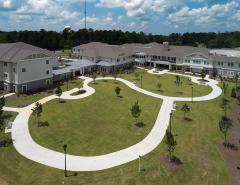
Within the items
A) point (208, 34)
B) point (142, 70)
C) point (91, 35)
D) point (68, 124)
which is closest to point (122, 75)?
point (142, 70)

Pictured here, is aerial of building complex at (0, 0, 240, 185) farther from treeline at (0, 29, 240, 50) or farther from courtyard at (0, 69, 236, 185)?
treeline at (0, 29, 240, 50)

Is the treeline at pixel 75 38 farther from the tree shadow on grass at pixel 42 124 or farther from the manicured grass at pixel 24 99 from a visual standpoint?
the tree shadow on grass at pixel 42 124

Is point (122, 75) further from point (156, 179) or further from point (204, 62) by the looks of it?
point (156, 179)

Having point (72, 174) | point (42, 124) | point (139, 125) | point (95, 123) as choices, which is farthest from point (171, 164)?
point (42, 124)

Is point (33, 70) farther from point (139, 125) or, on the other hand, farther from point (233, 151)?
point (233, 151)

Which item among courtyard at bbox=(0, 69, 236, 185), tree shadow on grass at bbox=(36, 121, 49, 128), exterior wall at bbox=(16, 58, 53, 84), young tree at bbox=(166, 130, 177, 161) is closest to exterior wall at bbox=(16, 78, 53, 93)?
exterior wall at bbox=(16, 58, 53, 84)

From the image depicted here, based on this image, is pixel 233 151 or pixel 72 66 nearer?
pixel 233 151

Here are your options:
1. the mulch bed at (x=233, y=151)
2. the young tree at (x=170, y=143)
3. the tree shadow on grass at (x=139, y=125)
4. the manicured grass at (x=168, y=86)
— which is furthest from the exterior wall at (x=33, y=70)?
the mulch bed at (x=233, y=151)
